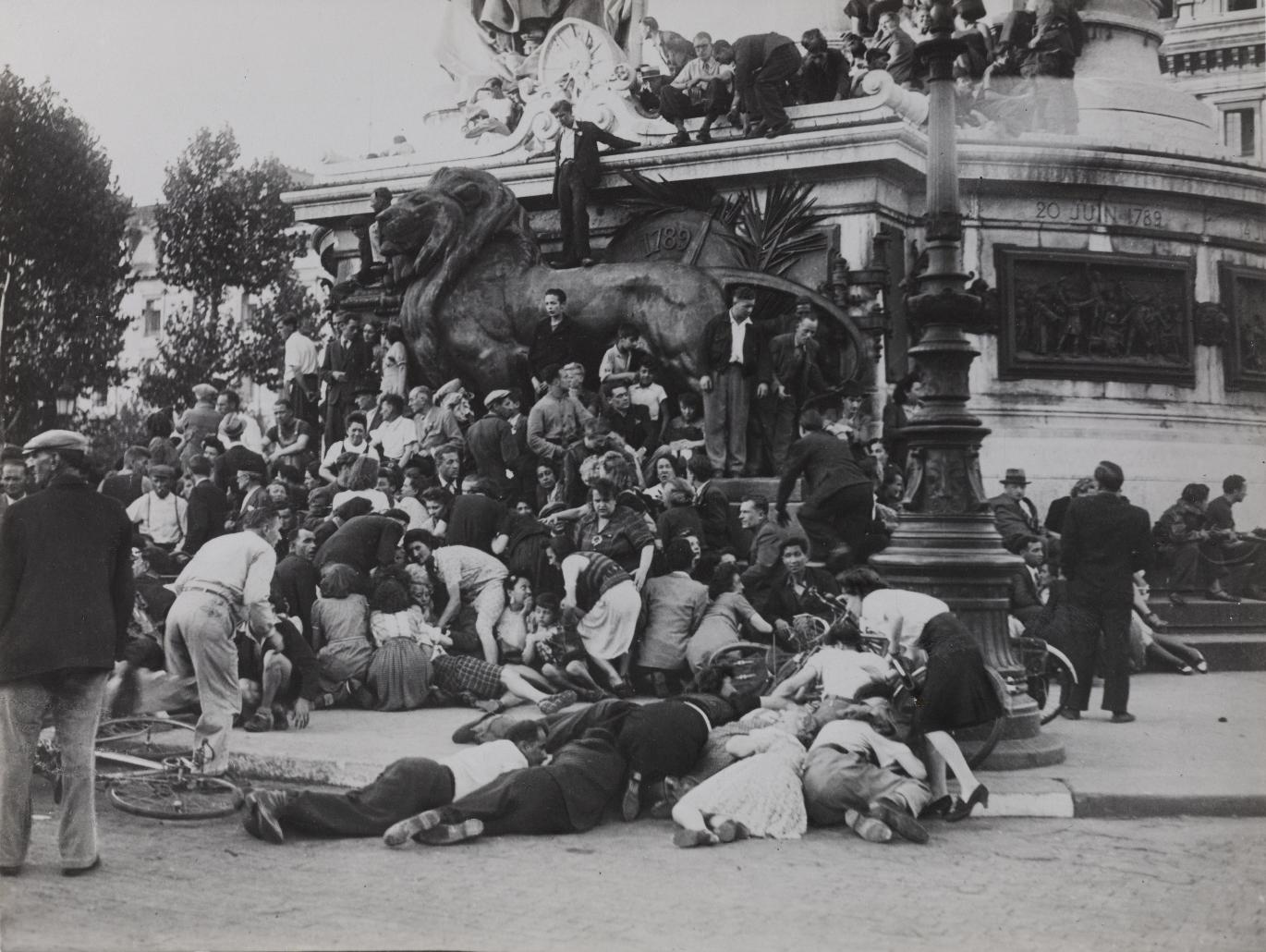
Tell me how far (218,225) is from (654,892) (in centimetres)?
3568

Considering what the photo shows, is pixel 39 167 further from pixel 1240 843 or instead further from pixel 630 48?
pixel 1240 843

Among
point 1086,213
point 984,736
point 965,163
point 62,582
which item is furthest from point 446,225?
point 62,582

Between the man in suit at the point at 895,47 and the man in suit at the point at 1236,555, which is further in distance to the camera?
the man in suit at the point at 895,47

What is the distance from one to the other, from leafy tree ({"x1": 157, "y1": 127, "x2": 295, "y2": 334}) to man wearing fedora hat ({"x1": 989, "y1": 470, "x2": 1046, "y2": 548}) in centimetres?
2904

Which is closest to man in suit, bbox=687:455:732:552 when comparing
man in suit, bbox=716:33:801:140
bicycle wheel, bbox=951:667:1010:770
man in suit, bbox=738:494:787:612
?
man in suit, bbox=738:494:787:612

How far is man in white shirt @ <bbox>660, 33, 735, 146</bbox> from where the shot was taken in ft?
55.7

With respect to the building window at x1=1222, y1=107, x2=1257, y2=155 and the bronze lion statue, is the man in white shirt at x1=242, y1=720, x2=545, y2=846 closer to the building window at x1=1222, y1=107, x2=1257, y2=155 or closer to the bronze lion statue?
the bronze lion statue

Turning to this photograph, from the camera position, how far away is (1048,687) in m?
10.1

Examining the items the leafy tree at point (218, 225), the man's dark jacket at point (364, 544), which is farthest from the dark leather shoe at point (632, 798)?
the leafy tree at point (218, 225)

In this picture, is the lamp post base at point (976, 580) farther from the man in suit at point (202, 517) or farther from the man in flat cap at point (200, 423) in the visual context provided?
the man in flat cap at point (200, 423)

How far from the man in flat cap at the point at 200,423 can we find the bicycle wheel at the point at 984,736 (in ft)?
34.0

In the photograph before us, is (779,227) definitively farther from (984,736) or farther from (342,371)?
(984,736)

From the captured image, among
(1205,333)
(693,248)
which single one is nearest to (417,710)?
(693,248)

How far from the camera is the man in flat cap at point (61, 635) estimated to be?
253 inches
